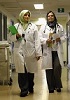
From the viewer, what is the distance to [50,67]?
5215 millimetres

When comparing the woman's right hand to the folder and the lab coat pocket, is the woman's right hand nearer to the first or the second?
the lab coat pocket

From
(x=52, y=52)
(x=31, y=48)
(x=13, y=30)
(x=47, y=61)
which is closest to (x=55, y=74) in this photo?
(x=47, y=61)

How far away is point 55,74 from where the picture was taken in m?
5.25

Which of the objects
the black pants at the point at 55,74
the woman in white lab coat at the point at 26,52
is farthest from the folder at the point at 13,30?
the black pants at the point at 55,74

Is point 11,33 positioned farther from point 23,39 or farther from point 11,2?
point 11,2

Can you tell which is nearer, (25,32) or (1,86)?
(25,32)

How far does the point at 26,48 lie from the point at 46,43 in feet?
1.58

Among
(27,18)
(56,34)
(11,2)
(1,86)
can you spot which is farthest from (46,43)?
(11,2)

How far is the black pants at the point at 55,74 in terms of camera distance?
206 inches

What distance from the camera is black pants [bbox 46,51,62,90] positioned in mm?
5234

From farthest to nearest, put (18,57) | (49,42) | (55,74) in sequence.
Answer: (55,74)
(49,42)
(18,57)

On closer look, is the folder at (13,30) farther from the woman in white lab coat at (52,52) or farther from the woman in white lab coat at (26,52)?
the woman in white lab coat at (52,52)

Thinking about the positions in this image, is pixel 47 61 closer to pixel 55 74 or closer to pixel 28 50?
pixel 55 74

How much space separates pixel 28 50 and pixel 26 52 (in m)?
0.05
